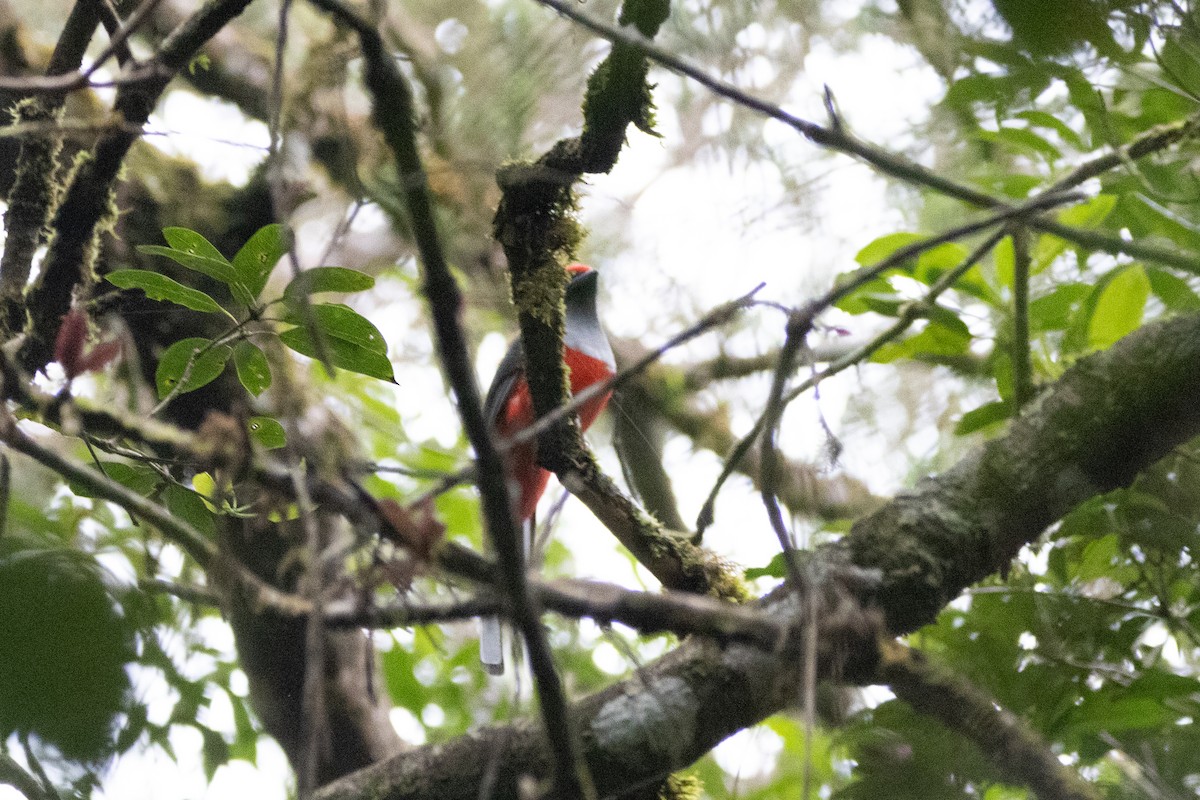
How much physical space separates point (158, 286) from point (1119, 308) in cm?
178

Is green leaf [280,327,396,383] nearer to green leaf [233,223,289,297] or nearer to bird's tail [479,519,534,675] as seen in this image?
green leaf [233,223,289,297]

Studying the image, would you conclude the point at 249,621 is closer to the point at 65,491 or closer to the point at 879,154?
the point at 65,491

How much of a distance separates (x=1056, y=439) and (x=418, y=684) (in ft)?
7.71

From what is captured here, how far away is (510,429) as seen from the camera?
3117 millimetres

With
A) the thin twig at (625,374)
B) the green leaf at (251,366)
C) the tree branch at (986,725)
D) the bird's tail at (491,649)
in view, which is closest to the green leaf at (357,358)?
the green leaf at (251,366)

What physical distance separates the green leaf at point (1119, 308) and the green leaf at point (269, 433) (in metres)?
Result: 1.58

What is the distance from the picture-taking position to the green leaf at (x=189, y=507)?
5.20ft

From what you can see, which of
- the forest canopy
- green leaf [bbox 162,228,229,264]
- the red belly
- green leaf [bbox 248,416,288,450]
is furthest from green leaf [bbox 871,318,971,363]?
green leaf [bbox 162,228,229,264]

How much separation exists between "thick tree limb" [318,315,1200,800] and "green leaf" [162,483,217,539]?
473mm

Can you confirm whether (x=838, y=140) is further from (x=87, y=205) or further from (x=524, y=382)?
(x=524, y=382)

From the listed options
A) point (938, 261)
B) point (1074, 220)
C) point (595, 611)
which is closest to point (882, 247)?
point (938, 261)

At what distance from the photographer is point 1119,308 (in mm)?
1985

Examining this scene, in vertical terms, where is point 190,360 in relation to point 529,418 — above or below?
below

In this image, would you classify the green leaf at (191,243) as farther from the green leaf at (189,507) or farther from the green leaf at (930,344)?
the green leaf at (930,344)
